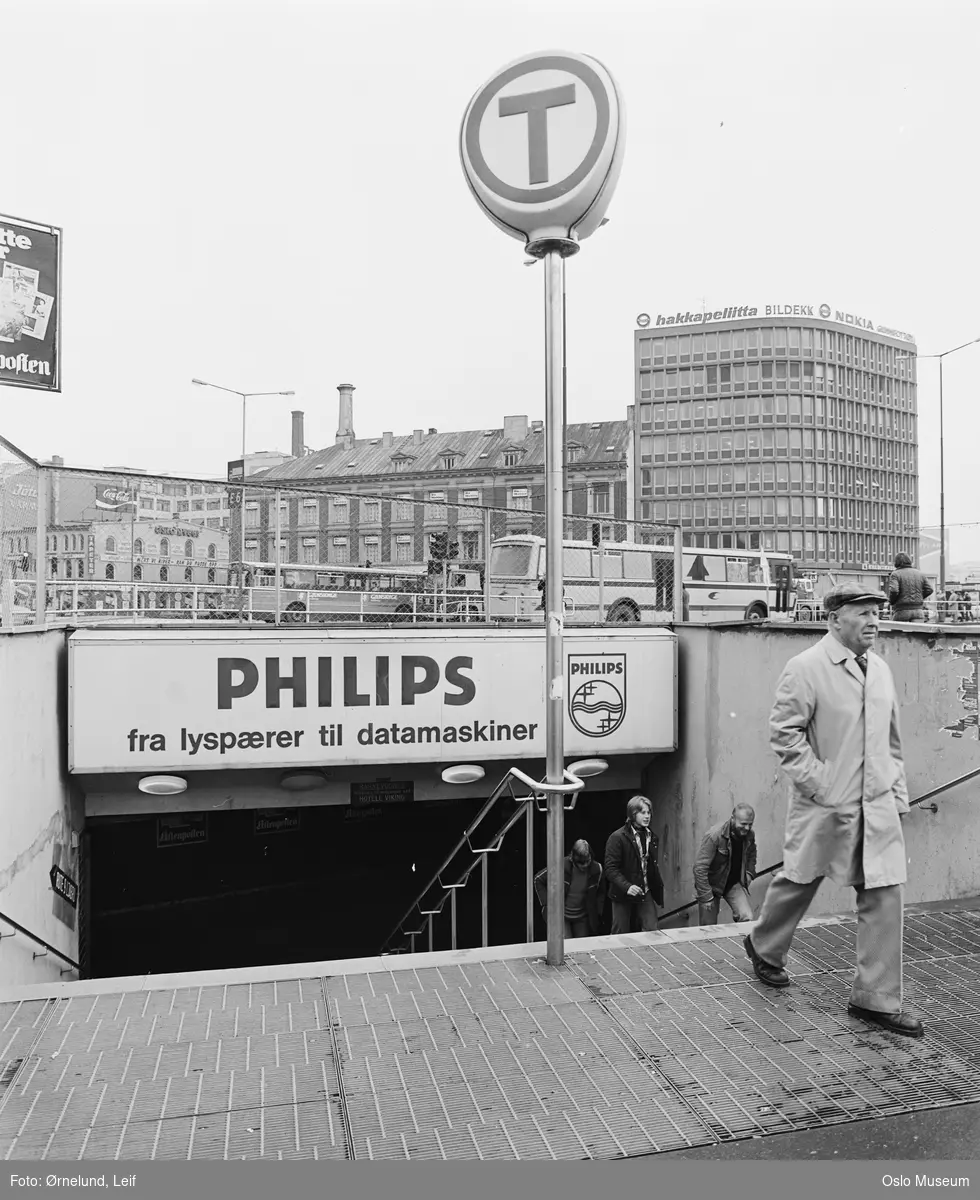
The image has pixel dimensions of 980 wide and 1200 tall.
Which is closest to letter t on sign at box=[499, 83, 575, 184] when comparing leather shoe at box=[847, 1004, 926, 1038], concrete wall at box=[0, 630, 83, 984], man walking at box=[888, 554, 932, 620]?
leather shoe at box=[847, 1004, 926, 1038]

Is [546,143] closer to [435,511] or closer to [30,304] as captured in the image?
[435,511]

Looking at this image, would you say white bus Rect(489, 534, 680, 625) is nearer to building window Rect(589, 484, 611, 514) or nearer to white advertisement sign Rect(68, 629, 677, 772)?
white advertisement sign Rect(68, 629, 677, 772)

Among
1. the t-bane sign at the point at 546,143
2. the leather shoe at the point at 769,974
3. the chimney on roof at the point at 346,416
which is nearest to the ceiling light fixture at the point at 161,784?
the leather shoe at the point at 769,974

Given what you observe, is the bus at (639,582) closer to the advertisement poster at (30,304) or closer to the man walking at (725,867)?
the man walking at (725,867)

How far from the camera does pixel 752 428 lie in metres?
96.2

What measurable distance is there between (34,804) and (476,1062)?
5.10 metres

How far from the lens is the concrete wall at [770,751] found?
22.6 ft

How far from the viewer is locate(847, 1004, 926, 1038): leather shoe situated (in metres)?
3.92

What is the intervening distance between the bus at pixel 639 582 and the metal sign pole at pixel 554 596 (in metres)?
5.86

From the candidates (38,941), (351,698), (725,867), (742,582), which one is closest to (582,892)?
(725,867)

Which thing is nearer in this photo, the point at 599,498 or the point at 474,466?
the point at 474,466

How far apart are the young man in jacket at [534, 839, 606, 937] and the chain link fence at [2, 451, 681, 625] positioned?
2.77m

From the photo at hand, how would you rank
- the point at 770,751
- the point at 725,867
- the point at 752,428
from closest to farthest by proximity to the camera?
the point at 725,867 < the point at 770,751 < the point at 752,428
